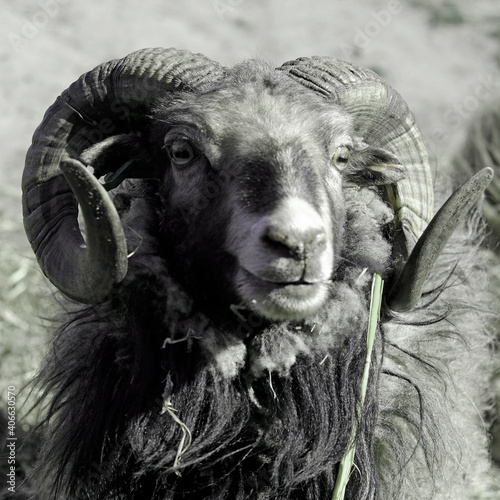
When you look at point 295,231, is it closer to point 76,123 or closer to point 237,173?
point 237,173

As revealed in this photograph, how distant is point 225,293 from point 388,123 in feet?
5.48

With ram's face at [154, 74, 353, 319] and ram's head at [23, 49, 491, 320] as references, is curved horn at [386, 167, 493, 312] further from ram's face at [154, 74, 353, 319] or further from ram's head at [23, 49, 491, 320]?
ram's face at [154, 74, 353, 319]

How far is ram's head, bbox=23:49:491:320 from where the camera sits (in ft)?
12.1

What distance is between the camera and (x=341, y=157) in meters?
4.52

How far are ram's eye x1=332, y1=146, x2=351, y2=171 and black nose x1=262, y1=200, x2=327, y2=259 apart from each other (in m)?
0.93

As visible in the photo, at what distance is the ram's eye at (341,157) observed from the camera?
446 cm

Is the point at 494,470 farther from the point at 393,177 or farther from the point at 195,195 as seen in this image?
the point at 195,195

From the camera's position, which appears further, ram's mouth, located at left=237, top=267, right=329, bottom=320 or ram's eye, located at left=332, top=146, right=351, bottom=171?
ram's eye, located at left=332, top=146, right=351, bottom=171

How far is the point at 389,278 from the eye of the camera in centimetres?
452

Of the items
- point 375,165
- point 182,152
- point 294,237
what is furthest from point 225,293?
point 375,165

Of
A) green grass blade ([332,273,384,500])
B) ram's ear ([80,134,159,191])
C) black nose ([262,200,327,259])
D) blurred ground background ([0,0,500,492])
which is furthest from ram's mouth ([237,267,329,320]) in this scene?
blurred ground background ([0,0,500,492])

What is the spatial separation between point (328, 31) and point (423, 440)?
11466mm

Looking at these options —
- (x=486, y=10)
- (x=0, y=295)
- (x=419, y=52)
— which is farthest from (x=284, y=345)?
(x=486, y=10)

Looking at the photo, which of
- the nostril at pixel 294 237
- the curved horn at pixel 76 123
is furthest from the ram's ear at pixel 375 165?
the nostril at pixel 294 237
